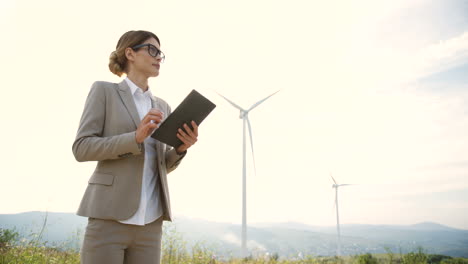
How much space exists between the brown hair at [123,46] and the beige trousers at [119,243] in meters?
1.44

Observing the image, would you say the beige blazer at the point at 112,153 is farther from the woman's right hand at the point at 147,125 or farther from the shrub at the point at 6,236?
the shrub at the point at 6,236

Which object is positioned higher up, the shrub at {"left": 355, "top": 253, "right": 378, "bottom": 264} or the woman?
the woman

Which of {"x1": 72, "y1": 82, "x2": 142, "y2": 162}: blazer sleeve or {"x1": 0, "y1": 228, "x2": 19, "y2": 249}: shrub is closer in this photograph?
{"x1": 72, "y1": 82, "x2": 142, "y2": 162}: blazer sleeve

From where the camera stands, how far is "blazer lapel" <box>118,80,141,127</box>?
109 inches

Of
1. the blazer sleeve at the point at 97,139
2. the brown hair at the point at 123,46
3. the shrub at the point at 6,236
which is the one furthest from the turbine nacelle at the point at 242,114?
the blazer sleeve at the point at 97,139

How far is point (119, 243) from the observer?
2330mm

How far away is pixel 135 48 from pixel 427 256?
9656 millimetres

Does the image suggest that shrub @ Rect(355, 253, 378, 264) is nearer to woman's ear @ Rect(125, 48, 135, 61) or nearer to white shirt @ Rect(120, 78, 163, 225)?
white shirt @ Rect(120, 78, 163, 225)

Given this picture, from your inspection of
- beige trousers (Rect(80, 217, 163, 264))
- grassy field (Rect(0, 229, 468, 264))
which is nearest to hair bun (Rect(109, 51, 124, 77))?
beige trousers (Rect(80, 217, 163, 264))

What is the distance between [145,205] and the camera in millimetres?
2514

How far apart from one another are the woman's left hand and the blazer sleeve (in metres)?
0.40

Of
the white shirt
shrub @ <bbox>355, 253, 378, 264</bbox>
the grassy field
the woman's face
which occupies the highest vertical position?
the woman's face

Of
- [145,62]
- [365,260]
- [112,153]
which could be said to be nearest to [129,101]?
[145,62]

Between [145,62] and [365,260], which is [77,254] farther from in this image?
[365,260]
